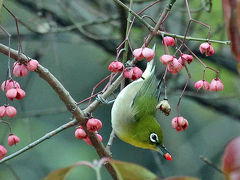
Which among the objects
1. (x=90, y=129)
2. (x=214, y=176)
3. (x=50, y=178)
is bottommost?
(x=214, y=176)

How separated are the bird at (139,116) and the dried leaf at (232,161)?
249cm

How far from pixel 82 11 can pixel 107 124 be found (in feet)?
7.10

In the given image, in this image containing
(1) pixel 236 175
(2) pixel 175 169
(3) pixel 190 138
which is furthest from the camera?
(3) pixel 190 138

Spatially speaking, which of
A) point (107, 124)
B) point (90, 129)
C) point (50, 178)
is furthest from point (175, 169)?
point (50, 178)

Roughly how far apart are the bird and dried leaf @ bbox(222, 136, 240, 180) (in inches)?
98.0

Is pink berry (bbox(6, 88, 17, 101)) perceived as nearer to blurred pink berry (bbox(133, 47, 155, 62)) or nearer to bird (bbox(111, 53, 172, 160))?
blurred pink berry (bbox(133, 47, 155, 62))

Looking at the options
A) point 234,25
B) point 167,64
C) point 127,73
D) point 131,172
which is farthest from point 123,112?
point 234,25

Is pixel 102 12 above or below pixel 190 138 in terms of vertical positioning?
above

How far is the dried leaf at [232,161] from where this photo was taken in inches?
47.4

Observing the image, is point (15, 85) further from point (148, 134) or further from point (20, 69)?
point (148, 134)

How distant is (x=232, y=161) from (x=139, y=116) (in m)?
2.66

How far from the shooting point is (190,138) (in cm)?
755

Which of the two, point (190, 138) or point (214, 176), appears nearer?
point (214, 176)

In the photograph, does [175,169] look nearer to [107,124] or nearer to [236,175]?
[107,124]
